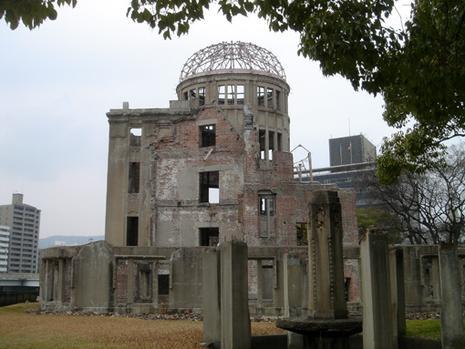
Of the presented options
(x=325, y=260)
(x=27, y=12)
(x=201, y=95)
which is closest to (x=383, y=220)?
(x=201, y=95)

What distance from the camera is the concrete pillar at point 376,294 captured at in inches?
336

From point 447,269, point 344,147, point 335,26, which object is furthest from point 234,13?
point 344,147

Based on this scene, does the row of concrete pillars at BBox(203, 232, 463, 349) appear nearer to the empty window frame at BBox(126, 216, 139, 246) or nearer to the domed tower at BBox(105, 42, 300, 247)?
the domed tower at BBox(105, 42, 300, 247)

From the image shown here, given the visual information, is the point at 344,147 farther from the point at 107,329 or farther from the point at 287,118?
the point at 107,329

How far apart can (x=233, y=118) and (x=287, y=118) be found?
15.9 feet

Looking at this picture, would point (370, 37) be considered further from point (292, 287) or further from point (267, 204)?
point (267, 204)

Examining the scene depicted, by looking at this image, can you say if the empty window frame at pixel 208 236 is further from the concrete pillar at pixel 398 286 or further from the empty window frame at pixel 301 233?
the concrete pillar at pixel 398 286

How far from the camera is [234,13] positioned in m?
8.30

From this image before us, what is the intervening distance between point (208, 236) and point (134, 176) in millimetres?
6475

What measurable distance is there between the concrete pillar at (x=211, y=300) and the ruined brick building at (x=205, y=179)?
38.8 ft

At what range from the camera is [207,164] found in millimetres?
33375

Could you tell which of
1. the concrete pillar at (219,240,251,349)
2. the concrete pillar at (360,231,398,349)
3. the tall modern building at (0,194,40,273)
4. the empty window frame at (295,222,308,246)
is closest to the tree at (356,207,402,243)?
the empty window frame at (295,222,308,246)

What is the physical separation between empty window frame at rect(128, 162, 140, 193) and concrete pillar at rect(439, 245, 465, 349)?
2826 centimetres

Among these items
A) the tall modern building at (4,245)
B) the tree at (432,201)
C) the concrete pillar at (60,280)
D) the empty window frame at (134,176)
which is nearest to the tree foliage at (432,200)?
the tree at (432,201)
